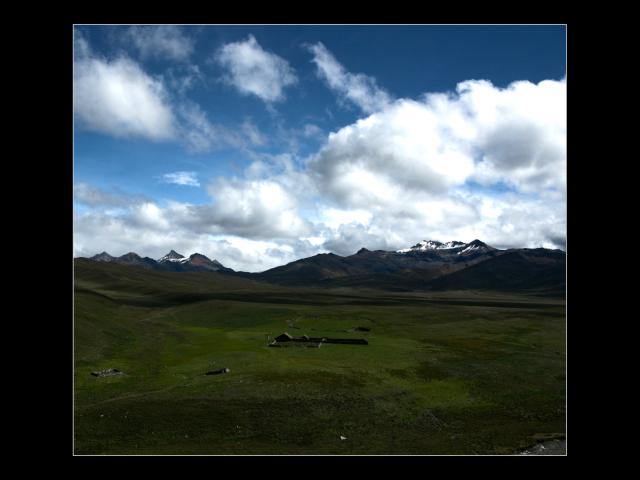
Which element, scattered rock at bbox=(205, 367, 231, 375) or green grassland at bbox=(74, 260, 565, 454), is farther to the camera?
scattered rock at bbox=(205, 367, 231, 375)

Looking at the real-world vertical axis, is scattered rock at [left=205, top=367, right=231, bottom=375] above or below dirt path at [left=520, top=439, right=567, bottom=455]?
below

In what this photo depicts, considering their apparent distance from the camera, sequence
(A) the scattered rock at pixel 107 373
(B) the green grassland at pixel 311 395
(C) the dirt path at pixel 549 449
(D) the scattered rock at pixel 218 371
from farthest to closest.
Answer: (D) the scattered rock at pixel 218 371
(A) the scattered rock at pixel 107 373
(B) the green grassland at pixel 311 395
(C) the dirt path at pixel 549 449

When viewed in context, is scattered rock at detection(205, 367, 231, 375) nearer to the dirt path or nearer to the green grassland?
the green grassland

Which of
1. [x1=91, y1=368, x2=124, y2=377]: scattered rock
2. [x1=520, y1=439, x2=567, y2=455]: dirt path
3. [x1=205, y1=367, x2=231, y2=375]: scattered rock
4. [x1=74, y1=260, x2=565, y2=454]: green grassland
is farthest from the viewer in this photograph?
[x1=205, y1=367, x2=231, y2=375]: scattered rock

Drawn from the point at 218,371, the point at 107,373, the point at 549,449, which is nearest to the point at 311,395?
the point at 218,371

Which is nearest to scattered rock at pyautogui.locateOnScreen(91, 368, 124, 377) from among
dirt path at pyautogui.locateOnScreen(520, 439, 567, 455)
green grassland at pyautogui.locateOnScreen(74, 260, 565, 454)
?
green grassland at pyautogui.locateOnScreen(74, 260, 565, 454)

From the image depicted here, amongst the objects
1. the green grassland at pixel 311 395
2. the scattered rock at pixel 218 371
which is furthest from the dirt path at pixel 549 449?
the scattered rock at pixel 218 371

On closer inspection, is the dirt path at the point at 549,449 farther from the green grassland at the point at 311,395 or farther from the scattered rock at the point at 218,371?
the scattered rock at the point at 218,371

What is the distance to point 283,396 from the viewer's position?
45.7m
